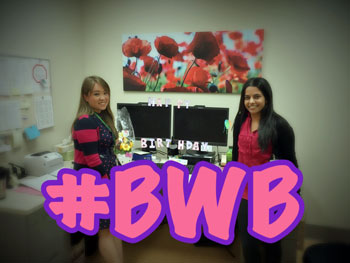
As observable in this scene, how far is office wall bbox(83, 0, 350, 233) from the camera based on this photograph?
1.52 m

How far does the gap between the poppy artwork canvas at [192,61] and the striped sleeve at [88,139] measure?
3.01ft

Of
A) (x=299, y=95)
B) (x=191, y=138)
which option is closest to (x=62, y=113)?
(x=191, y=138)

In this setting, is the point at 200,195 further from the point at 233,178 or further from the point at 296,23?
the point at 296,23

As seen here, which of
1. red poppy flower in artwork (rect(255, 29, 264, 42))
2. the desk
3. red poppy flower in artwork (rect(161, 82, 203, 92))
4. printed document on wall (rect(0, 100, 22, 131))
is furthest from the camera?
red poppy flower in artwork (rect(161, 82, 203, 92))

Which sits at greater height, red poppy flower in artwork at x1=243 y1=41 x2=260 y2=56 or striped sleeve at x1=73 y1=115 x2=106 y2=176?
red poppy flower in artwork at x1=243 y1=41 x2=260 y2=56

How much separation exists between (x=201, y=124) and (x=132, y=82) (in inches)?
27.2

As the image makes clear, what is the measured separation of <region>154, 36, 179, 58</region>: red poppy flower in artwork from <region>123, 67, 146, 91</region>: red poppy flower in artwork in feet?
0.97

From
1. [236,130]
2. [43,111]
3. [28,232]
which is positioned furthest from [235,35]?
[28,232]

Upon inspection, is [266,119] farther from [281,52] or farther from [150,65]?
[150,65]

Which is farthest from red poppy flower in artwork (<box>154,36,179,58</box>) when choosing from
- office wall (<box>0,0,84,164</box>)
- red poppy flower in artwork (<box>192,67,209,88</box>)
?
office wall (<box>0,0,84,164</box>)

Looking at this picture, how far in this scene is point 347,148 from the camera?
1.56 m

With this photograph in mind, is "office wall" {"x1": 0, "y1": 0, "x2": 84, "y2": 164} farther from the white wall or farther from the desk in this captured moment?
the desk

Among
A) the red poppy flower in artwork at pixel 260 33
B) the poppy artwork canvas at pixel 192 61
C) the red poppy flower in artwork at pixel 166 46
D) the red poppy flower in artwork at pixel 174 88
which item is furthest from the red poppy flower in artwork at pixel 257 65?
the red poppy flower in artwork at pixel 166 46

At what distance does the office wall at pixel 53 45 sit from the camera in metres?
1.24
